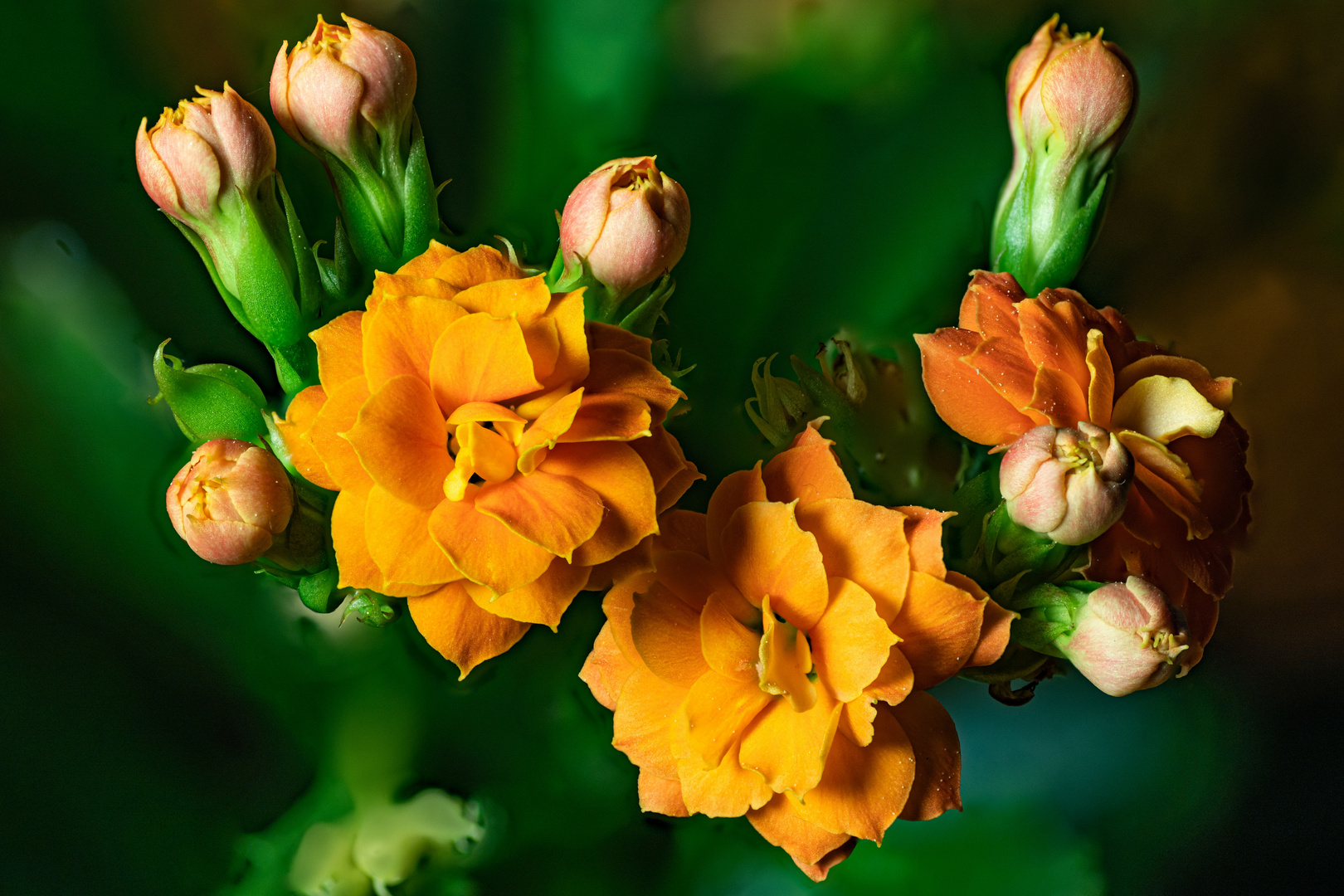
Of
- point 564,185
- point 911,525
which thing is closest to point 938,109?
point 564,185

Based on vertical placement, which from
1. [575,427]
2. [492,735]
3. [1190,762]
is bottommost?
[1190,762]

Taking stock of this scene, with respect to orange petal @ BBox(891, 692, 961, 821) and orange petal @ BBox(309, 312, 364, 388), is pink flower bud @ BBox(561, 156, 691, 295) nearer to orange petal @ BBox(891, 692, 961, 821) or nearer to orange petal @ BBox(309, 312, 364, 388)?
orange petal @ BBox(309, 312, 364, 388)

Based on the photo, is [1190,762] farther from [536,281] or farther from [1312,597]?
[536,281]

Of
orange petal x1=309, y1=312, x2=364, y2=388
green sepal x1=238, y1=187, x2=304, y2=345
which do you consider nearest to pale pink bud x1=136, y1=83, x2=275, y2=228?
green sepal x1=238, y1=187, x2=304, y2=345

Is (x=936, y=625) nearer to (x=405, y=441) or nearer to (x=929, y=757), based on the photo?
(x=929, y=757)

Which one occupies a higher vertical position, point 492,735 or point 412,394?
point 412,394

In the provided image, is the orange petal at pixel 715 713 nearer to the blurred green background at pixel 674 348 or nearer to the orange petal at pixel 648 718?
the orange petal at pixel 648 718
